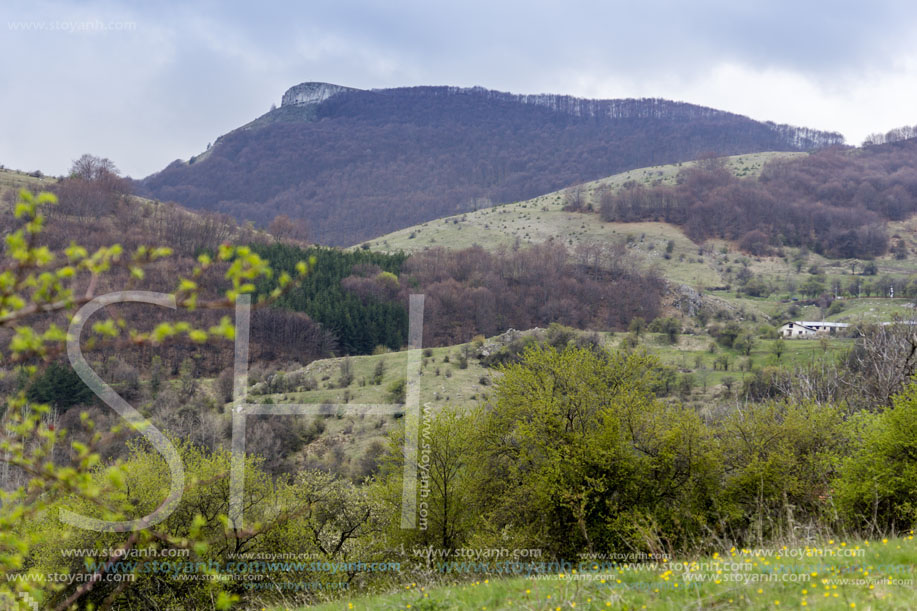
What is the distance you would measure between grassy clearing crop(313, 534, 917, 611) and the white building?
164 ft

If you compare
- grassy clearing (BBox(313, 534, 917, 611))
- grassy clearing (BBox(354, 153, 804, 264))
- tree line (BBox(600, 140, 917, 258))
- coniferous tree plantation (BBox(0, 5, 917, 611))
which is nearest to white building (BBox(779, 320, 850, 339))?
coniferous tree plantation (BBox(0, 5, 917, 611))

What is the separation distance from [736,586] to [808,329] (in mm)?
53981

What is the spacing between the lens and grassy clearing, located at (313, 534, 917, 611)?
5.26 metres

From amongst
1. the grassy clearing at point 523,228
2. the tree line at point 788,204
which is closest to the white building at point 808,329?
the grassy clearing at point 523,228

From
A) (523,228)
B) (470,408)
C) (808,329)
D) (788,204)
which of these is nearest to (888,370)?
(470,408)

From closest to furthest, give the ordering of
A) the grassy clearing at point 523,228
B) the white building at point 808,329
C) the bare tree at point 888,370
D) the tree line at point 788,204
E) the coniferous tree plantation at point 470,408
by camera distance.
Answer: the coniferous tree plantation at point 470,408 → the bare tree at point 888,370 → the white building at point 808,329 → the tree line at point 788,204 → the grassy clearing at point 523,228

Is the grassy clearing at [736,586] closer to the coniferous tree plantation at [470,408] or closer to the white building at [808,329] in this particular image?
the coniferous tree plantation at [470,408]

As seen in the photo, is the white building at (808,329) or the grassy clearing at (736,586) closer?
the grassy clearing at (736,586)

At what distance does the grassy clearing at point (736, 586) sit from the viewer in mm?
5258

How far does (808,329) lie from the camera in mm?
51219

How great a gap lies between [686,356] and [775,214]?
231 feet

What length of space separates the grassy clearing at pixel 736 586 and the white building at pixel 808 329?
4986 cm

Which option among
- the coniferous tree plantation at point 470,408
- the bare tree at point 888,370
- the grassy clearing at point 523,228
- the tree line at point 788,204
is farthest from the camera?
the grassy clearing at point 523,228

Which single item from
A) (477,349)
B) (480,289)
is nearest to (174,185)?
(480,289)
